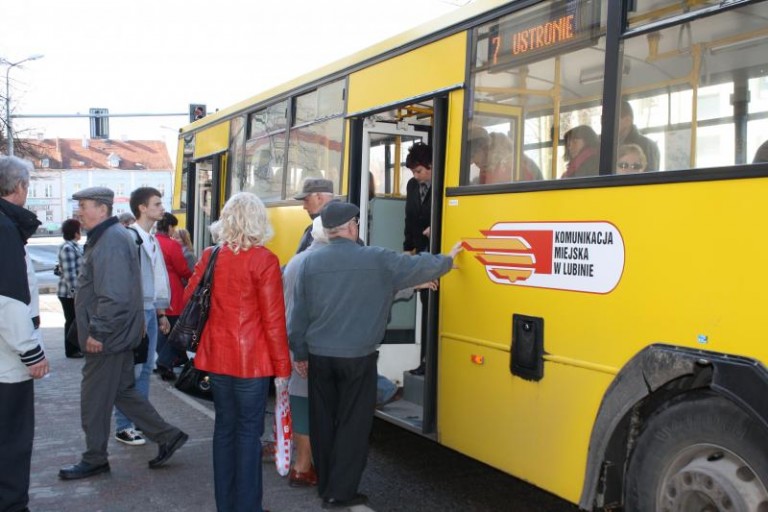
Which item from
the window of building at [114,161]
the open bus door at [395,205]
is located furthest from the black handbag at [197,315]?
the window of building at [114,161]

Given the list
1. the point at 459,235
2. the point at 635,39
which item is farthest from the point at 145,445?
the point at 635,39

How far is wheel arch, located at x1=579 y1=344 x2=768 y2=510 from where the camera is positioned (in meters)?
3.02

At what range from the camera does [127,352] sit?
17.9ft

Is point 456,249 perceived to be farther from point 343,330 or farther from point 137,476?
point 137,476

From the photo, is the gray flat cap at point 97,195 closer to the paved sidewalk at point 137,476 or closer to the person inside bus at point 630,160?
the paved sidewalk at point 137,476

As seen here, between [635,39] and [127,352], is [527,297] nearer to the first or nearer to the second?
[635,39]

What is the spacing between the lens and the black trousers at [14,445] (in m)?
4.27

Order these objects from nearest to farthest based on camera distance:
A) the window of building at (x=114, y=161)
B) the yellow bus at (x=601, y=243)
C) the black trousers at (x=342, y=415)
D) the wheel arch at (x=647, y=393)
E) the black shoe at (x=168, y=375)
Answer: the wheel arch at (x=647, y=393) → the yellow bus at (x=601, y=243) → the black trousers at (x=342, y=415) → the black shoe at (x=168, y=375) → the window of building at (x=114, y=161)

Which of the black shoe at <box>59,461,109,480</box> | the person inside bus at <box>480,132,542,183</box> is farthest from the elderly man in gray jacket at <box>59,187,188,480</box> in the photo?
the person inside bus at <box>480,132,542,183</box>

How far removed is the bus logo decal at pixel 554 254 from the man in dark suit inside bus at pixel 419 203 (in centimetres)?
151

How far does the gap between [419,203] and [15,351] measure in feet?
10.4

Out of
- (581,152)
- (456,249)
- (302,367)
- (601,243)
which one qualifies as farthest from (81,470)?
(581,152)

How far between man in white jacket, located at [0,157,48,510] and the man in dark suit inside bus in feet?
9.31

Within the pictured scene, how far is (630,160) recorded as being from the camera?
3.67 meters
